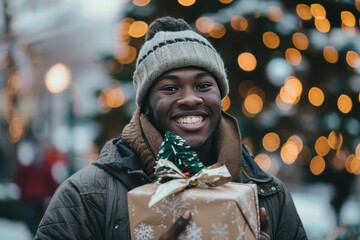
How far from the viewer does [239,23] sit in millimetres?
7336

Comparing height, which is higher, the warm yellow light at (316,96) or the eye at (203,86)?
the eye at (203,86)

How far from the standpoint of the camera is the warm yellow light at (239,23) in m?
7.29

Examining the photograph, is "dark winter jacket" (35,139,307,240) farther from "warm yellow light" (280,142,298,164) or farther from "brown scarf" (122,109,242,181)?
"warm yellow light" (280,142,298,164)

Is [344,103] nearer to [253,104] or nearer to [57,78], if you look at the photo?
[253,104]

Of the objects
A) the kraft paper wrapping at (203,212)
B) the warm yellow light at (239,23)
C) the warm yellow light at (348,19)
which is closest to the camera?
the kraft paper wrapping at (203,212)

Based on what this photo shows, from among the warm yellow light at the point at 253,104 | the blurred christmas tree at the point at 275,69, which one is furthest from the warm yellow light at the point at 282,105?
the warm yellow light at the point at 253,104

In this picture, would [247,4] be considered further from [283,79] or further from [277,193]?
[277,193]

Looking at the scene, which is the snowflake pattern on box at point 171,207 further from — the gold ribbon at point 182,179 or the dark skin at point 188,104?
the dark skin at point 188,104

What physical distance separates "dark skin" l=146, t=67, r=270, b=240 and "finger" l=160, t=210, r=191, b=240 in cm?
42

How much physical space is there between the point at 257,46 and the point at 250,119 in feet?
2.46

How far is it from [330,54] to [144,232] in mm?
5609

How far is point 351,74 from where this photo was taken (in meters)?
7.62

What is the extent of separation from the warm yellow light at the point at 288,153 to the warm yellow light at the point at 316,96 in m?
0.57

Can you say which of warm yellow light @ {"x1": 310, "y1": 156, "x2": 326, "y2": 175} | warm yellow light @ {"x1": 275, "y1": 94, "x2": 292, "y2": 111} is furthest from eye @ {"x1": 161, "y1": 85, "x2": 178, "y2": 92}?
warm yellow light @ {"x1": 310, "y1": 156, "x2": 326, "y2": 175}
